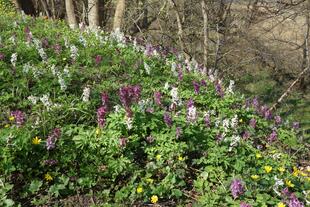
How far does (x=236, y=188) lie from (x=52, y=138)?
6.70ft

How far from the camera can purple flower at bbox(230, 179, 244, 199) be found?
4.08 m

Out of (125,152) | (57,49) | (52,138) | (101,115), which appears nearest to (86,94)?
(101,115)

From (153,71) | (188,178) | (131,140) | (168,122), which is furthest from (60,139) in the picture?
(153,71)

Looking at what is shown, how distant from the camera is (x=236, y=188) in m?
4.08

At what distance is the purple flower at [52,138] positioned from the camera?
4.36 m

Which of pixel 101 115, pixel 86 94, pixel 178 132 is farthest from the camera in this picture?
pixel 86 94

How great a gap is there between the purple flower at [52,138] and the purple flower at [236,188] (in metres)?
1.97

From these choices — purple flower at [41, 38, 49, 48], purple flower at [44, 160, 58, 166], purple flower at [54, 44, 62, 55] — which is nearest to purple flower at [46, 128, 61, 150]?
purple flower at [44, 160, 58, 166]

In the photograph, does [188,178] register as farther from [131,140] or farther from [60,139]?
[60,139]

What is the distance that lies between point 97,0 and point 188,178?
29.4 feet

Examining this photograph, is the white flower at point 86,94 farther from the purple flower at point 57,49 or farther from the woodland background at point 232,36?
the woodland background at point 232,36

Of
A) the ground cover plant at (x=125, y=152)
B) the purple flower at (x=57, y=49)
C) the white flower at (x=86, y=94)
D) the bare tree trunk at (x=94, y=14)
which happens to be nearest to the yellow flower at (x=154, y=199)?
the ground cover plant at (x=125, y=152)

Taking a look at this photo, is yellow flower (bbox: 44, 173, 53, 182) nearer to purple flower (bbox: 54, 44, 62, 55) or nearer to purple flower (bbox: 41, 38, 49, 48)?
purple flower (bbox: 54, 44, 62, 55)

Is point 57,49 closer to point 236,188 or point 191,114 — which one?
point 191,114
